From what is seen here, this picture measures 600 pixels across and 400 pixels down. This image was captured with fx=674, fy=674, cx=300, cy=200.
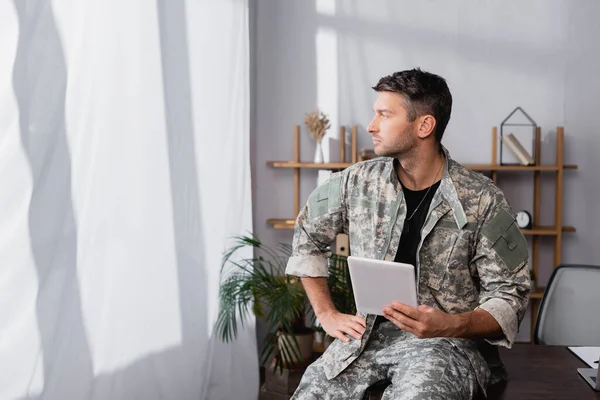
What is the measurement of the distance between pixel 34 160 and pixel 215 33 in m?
1.66

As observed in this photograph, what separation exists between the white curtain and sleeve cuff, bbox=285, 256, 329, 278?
57 centimetres

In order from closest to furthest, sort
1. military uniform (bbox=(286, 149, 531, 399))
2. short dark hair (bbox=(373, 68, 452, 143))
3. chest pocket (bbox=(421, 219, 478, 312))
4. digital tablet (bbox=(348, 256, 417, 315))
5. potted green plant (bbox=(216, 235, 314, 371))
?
1. digital tablet (bbox=(348, 256, 417, 315))
2. military uniform (bbox=(286, 149, 531, 399))
3. chest pocket (bbox=(421, 219, 478, 312))
4. short dark hair (bbox=(373, 68, 452, 143))
5. potted green plant (bbox=(216, 235, 314, 371))

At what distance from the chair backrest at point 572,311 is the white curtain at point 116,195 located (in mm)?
1397

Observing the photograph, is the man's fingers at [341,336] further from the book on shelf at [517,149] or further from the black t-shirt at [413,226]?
the book on shelf at [517,149]

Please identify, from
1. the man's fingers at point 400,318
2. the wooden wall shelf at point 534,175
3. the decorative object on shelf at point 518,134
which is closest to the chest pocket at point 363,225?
the man's fingers at point 400,318

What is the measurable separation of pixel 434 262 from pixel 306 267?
376 mm

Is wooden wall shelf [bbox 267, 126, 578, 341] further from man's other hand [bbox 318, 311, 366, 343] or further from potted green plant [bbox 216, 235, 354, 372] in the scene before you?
man's other hand [bbox 318, 311, 366, 343]

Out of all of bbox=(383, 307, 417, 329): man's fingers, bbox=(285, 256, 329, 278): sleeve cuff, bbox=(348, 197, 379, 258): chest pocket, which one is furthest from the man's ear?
bbox=(383, 307, 417, 329): man's fingers

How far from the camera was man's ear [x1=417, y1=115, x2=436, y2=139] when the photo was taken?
6.30 ft

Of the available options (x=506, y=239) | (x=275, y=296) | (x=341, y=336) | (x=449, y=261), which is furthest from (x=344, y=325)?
(x=275, y=296)

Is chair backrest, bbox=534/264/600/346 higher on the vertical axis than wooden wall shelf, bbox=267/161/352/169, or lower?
lower

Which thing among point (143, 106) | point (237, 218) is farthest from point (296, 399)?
point (237, 218)

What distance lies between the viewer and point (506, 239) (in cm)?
179

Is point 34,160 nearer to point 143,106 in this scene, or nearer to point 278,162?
point 143,106
